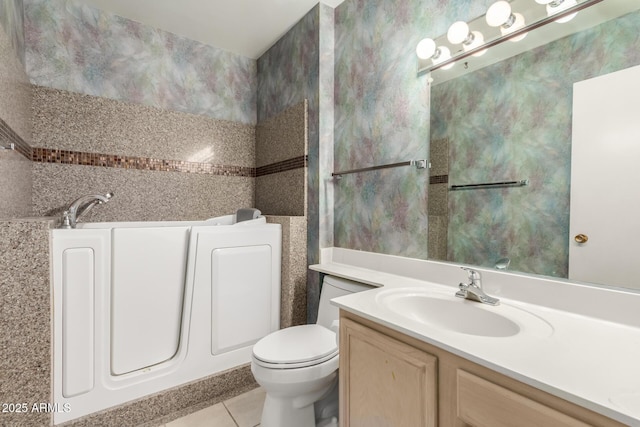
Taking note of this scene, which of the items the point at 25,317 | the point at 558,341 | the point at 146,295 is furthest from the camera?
the point at 146,295

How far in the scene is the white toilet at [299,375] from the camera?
133 cm

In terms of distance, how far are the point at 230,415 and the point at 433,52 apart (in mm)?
2265

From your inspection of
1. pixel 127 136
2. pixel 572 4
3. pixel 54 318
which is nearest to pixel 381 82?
pixel 572 4

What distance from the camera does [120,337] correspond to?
1.62 m

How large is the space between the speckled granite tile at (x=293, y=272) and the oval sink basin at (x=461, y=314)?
99cm

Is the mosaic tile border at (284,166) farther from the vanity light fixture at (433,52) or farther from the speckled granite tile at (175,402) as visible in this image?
the speckled granite tile at (175,402)

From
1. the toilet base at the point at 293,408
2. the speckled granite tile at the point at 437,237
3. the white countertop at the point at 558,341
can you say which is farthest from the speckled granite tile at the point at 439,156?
the toilet base at the point at 293,408

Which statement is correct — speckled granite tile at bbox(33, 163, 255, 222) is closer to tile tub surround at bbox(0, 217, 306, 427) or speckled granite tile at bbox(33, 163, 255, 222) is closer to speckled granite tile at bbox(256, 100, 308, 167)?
speckled granite tile at bbox(256, 100, 308, 167)

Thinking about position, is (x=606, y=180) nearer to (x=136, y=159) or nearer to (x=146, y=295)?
(x=146, y=295)

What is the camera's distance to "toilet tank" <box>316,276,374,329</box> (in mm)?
1700

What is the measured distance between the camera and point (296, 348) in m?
1.44

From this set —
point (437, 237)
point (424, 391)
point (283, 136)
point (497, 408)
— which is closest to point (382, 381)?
point (424, 391)

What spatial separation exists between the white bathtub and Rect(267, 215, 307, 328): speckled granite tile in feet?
0.20

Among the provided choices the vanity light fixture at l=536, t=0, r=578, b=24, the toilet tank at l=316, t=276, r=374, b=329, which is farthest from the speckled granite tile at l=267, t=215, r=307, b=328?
the vanity light fixture at l=536, t=0, r=578, b=24
